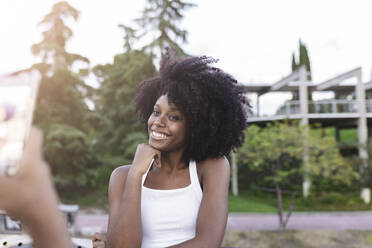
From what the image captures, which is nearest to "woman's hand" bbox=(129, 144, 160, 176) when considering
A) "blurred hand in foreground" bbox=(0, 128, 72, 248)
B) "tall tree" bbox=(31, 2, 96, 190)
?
"blurred hand in foreground" bbox=(0, 128, 72, 248)

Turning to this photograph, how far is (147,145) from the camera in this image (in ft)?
4.69

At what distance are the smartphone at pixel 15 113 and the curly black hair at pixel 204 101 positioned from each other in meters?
1.08

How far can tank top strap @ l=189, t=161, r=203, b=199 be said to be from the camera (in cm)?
147

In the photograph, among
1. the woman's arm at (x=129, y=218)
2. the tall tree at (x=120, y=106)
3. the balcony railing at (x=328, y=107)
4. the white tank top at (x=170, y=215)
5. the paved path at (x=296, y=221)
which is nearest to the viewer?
the woman's arm at (x=129, y=218)

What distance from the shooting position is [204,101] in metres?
1.55

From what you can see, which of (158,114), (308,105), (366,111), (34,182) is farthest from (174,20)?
(34,182)

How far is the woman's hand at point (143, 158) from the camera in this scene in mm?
1299

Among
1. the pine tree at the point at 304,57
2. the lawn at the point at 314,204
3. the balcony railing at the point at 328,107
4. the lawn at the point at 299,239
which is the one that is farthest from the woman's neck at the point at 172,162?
the pine tree at the point at 304,57

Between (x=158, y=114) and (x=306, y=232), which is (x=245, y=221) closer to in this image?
(x=306, y=232)

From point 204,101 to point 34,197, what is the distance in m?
1.20

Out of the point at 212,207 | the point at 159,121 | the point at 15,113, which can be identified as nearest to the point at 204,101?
the point at 159,121

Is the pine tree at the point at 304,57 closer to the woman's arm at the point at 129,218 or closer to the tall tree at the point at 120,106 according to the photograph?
the tall tree at the point at 120,106

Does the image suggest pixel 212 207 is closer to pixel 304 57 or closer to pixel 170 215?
pixel 170 215

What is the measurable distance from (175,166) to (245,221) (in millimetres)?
10571
